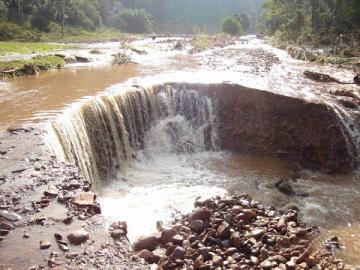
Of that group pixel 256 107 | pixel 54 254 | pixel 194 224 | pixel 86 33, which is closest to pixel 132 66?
pixel 256 107

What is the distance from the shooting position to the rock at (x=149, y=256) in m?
7.13

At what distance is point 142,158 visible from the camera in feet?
45.7

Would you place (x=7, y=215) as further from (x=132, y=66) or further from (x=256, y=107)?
(x=132, y=66)

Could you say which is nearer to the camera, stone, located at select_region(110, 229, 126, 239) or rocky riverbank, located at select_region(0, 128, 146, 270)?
rocky riverbank, located at select_region(0, 128, 146, 270)

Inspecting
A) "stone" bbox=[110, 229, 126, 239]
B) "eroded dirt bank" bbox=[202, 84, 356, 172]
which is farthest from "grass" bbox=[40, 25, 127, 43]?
"stone" bbox=[110, 229, 126, 239]

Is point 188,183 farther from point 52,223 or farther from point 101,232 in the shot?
point 52,223

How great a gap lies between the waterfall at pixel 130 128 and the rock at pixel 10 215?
3.11m

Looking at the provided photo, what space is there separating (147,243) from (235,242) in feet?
5.29

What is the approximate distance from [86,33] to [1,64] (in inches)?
1770

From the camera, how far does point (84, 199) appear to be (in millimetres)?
7340

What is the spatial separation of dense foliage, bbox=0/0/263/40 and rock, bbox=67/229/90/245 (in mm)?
44948

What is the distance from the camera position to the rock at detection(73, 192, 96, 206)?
23.7ft

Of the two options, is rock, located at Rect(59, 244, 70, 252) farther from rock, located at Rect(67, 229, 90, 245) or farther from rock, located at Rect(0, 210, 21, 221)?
rock, located at Rect(0, 210, 21, 221)

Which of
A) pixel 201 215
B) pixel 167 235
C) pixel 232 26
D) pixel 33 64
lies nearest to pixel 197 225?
pixel 201 215
